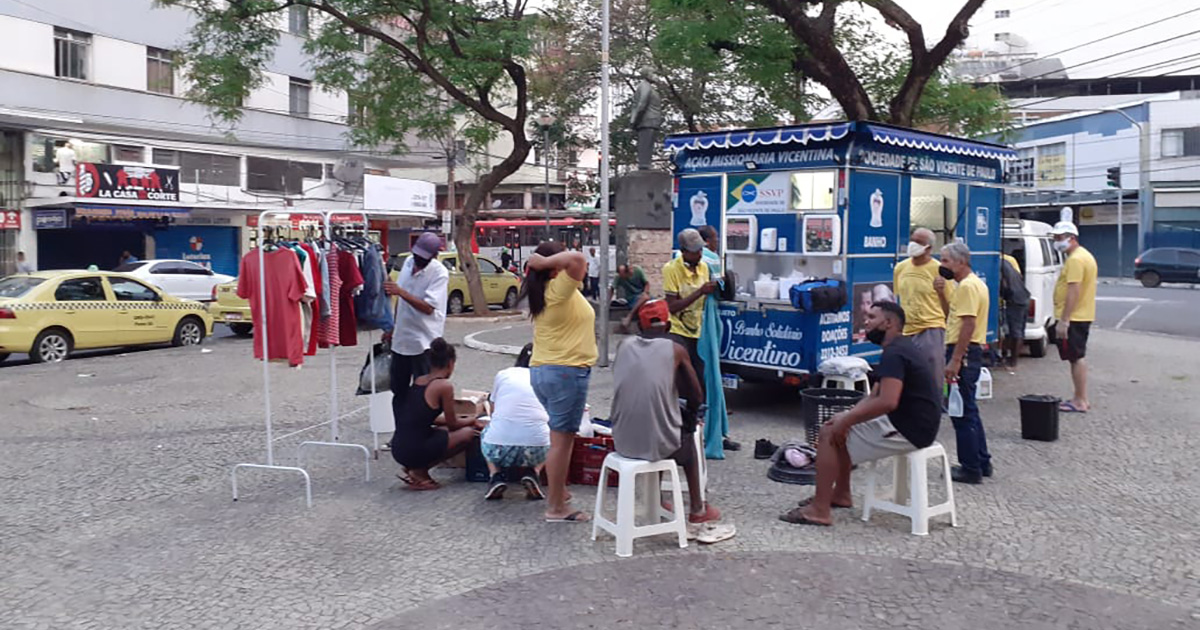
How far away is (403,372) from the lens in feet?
25.5

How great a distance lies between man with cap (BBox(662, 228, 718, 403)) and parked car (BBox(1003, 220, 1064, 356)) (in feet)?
26.9

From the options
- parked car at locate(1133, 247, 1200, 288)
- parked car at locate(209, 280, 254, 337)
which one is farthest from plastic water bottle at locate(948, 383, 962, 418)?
parked car at locate(1133, 247, 1200, 288)

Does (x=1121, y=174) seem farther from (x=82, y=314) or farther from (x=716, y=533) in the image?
(x=716, y=533)

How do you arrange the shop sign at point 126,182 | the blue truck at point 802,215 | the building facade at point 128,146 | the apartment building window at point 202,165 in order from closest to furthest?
the blue truck at point 802,215
the building facade at point 128,146
the shop sign at point 126,182
the apartment building window at point 202,165

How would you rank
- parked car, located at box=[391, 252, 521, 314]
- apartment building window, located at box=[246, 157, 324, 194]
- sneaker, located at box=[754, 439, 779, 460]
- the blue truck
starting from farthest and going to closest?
apartment building window, located at box=[246, 157, 324, 194], parked car, located at box=[391, 252, 521, 314], the blue truck, sneaker, located at box=[754, 439, 779, 460]

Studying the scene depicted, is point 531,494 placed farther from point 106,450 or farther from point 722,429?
point 106,450

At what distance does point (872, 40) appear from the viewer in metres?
18.4

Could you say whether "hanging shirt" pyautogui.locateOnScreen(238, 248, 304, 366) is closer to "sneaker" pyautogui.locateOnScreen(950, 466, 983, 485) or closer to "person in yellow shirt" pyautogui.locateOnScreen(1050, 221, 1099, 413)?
"sneaker" pyautogui.locateOnScreen(950, 466, 983, 485)

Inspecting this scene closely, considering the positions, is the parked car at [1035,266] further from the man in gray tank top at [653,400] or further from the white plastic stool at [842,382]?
the man in gray tank top at [653,400]

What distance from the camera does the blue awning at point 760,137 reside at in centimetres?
975

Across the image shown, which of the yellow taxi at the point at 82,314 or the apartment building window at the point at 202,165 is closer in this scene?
the yellow taxi at the point at 82,314

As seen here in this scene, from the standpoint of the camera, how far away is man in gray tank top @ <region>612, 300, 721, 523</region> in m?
5.87

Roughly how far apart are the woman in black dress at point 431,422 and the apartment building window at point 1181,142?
4501 centimetres

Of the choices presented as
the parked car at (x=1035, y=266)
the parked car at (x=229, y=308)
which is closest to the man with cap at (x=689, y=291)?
the parked car at (x=1035, y=266)
